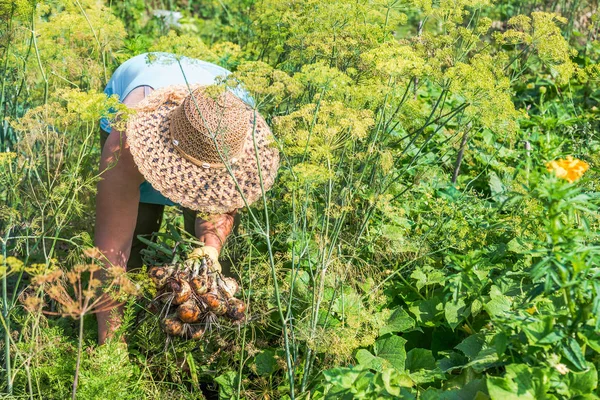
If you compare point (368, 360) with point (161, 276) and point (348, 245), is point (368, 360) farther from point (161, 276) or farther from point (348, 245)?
point (161, 276)

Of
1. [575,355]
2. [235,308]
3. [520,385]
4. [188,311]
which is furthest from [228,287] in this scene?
[575,355]

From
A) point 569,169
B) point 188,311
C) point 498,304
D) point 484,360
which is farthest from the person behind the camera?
point 498,304

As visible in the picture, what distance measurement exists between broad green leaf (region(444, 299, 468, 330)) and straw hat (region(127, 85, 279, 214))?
87 centimetres

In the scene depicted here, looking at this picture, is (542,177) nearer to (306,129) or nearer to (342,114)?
(342,114)

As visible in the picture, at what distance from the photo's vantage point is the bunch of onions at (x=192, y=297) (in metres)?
2.61

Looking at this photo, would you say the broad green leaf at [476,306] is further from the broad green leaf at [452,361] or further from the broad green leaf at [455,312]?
the broad green leaf at [452,361]

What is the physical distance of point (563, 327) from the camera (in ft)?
6.77

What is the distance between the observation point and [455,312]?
286 centimetres

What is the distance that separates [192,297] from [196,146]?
58cm

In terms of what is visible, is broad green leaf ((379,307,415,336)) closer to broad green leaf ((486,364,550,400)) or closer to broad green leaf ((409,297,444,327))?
broad green leaf ((409,297,444,327))

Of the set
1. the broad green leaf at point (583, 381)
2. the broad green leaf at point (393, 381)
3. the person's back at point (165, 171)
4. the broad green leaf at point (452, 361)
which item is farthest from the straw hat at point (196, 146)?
the broad green leaf at point (583, 381)

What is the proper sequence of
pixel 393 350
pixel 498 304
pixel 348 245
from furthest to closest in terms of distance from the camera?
1. pixel 348 245
2. pixel 393 350
3. pixel 498 304

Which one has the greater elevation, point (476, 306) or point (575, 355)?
point (575, 355)

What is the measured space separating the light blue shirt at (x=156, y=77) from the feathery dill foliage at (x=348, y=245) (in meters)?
0.14
